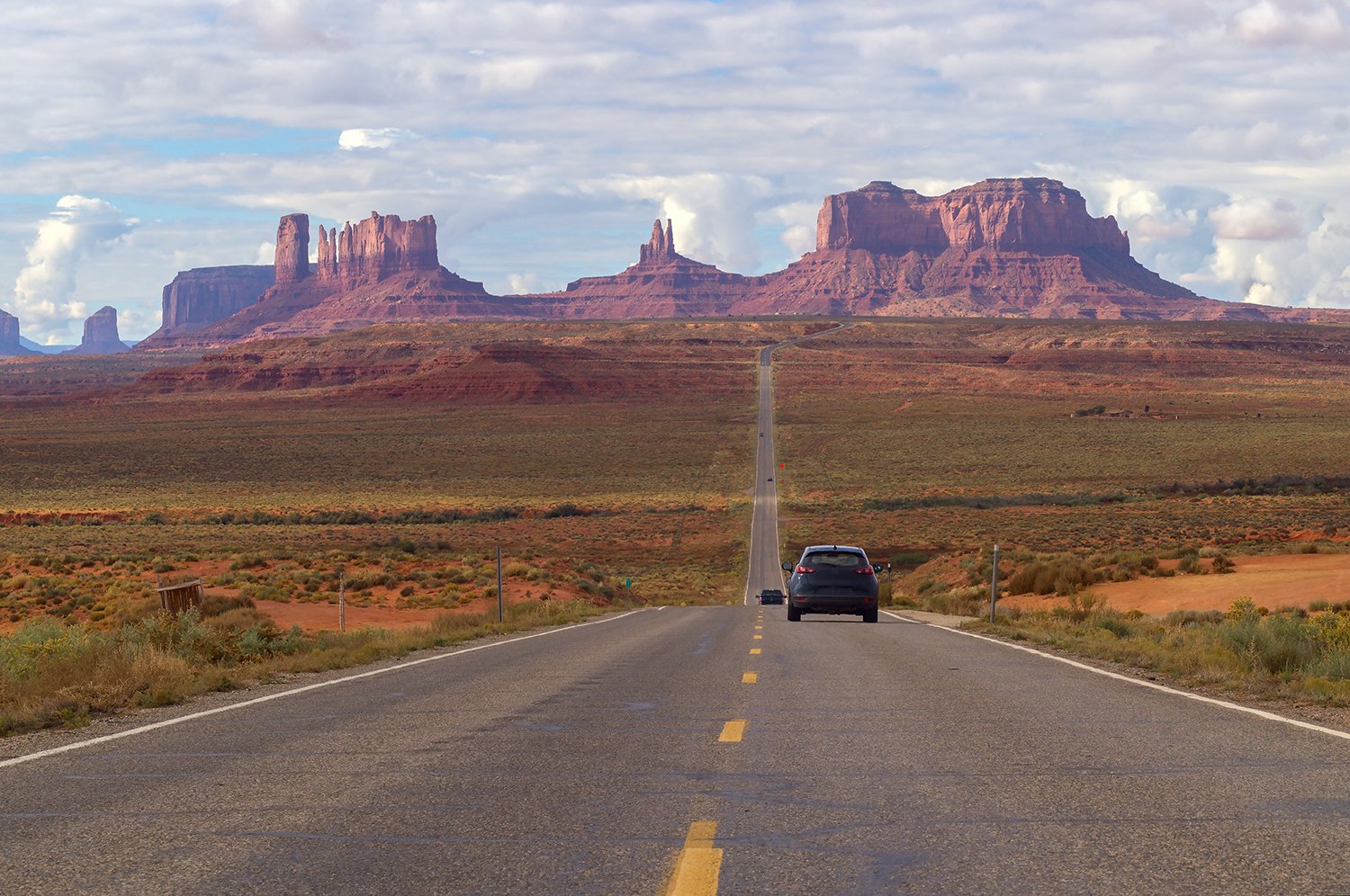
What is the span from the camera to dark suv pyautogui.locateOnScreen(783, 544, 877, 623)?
2541 cm

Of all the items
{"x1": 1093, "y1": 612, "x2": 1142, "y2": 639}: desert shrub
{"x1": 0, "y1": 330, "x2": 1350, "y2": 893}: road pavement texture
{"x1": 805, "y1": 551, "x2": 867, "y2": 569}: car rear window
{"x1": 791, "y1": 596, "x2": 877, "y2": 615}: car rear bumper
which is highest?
{"x1": 0, "y1": 330, "x2": 1350, "y2": 893}: road pavement texture

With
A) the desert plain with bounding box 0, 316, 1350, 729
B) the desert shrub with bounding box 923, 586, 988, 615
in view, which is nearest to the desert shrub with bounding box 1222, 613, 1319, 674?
the desert plain with bounding box 0, 316, 1350, 729

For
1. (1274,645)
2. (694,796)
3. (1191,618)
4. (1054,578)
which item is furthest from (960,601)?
(694,796)

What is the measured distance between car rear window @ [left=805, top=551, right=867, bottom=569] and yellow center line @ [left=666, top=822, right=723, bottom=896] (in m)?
19.3

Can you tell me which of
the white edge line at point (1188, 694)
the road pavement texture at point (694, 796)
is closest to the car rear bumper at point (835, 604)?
the white edge line at point (1188, 694)

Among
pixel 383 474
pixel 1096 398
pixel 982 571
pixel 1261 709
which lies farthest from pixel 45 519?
pixel 1096 398

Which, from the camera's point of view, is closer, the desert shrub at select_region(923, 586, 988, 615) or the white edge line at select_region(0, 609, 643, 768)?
the white edge line at select_region(0, 609, 643, 768)

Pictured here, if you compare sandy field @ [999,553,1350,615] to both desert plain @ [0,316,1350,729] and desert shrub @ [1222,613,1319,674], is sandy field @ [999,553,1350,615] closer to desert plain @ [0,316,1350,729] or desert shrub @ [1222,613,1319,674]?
desert plain @ [0,316,1350,729]

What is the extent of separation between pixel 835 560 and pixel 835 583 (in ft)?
1.62

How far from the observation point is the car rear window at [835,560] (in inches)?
1011

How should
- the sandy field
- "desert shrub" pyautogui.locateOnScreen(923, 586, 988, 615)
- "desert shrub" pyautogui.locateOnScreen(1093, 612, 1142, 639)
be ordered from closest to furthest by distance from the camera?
"desert shrub" pyautogui.locateOnScreen(1093, 612, 1142, 639)
the sandy field
"desert shrub" pyautogui.locateOnScreen(923, 586, 988, 615)

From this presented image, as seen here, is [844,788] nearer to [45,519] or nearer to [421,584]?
[421,584]

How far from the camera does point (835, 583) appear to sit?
83.9 feet

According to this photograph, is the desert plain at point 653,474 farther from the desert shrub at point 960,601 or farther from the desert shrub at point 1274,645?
the desert shrub at point 1274,645
